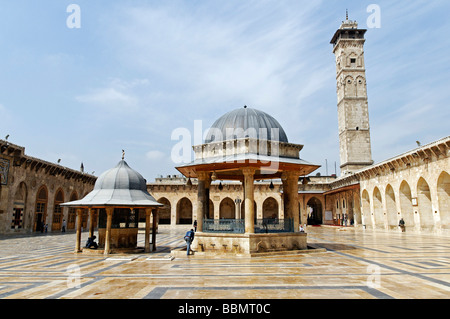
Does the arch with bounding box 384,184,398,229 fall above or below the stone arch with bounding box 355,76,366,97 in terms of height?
below

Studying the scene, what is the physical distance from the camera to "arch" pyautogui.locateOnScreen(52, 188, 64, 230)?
1127 inches

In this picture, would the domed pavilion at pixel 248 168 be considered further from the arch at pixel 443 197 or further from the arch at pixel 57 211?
the arch at pixel 57 211

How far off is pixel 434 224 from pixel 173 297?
71.1 ft

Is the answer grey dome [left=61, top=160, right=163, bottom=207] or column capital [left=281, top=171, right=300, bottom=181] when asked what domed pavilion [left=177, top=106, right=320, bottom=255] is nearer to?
column capital [left=281, top=171, right=300, bottom=181]

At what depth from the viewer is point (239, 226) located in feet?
37.0

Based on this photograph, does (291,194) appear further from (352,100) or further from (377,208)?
(352,100)

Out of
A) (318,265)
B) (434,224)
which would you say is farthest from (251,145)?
(434,224)

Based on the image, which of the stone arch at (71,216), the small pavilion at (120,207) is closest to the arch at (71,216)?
the stone arch at (71,216)

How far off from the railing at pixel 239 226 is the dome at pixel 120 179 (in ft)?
11.1

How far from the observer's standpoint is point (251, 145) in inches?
449

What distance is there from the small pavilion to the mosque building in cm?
208

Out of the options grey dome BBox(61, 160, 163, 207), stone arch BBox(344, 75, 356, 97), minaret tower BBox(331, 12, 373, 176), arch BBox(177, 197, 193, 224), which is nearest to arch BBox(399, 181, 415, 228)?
minaret tower BBox(331, 12, 373, 176)

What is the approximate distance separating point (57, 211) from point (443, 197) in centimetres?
3155
